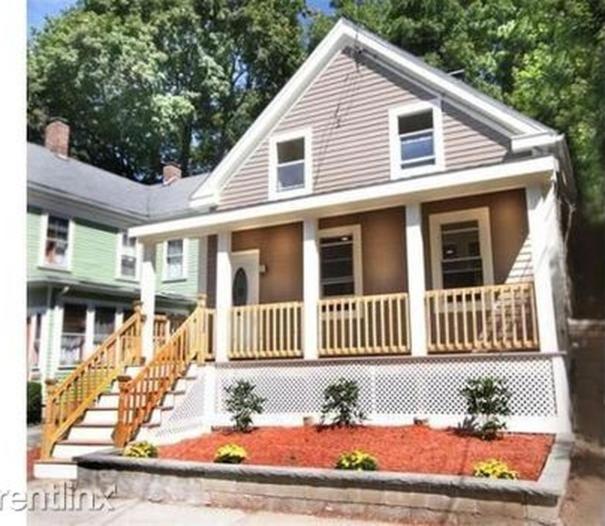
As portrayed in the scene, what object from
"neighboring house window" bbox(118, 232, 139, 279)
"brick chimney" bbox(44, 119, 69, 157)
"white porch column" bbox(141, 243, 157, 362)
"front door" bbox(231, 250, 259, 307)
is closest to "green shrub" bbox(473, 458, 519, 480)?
"white porch column" bbox(141, 243, 157, 362)

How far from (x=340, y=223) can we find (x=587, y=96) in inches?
163

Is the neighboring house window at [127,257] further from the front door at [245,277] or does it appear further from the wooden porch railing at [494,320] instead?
the wooden porch railing at [494,320]

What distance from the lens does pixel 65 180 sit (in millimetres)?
14203

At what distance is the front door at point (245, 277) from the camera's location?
10664mm

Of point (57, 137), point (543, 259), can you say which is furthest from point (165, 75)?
point (543, 259)

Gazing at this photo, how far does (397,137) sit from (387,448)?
5.46 m

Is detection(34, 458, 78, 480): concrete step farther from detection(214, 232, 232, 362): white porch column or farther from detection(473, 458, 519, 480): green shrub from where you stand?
detection(473, 458, 519, 480): green shrub

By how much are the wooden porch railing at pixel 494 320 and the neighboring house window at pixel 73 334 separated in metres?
8.75

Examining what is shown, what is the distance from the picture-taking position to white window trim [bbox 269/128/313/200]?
1041cm

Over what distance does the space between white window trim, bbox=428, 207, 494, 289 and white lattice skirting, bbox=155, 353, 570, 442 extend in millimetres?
2025

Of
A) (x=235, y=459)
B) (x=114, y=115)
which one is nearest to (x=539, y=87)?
(x=114, y=115)

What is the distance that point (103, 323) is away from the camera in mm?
14195

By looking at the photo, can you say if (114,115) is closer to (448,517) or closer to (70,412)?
(70,412)

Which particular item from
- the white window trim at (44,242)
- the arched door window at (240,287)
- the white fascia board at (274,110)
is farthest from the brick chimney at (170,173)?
the arched door window at (240,287)
